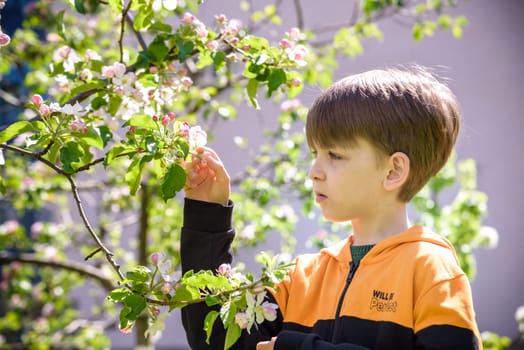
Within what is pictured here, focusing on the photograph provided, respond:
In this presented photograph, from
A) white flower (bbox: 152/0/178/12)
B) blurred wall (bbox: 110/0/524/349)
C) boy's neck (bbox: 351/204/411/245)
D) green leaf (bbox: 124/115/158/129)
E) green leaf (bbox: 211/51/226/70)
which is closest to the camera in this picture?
green leaf (bbox: 124/115/158/129)

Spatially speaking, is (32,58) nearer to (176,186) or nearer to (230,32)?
(230,32)

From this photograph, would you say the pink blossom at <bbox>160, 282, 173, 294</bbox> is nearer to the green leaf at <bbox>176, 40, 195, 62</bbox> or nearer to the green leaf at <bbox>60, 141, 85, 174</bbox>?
the green leaf at <bbox>60, 141, 85, 174</bbox>

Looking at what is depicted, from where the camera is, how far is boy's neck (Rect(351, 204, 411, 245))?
143 cm

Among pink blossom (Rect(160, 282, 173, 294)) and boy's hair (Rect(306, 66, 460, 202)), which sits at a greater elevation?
boy's hair (Rect(306, 66, 460, 202))

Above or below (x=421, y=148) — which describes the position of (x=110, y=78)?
above

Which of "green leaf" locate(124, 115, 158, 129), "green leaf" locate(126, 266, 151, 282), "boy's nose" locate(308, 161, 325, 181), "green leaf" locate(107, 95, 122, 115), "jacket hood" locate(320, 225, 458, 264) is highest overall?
"green leaf" locate(107, 95, 122, 115)

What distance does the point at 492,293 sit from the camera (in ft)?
19.7

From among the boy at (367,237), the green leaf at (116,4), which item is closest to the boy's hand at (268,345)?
the boy at (367,237)

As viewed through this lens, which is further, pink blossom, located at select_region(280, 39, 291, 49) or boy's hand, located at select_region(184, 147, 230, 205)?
pink blossom, located at select_region(280, 39, 291, 49)

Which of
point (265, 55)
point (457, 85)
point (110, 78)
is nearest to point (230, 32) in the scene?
point (265, 55)

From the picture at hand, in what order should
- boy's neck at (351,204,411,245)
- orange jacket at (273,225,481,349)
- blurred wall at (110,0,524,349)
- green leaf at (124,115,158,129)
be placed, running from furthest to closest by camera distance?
1. blurred wall at (110,0,524,349)
2. boy's neck at (351,204,411,245)
3. green leaf at (124,115,158,129)
4. orange jacket at (273,225,481,349)

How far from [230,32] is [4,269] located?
3144mm

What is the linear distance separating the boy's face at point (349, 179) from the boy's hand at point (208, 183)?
0.69 feet

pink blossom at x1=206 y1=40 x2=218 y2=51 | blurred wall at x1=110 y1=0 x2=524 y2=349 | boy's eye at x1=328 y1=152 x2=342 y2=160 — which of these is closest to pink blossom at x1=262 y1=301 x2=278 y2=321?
boy's eye at x1=328 y1=152 x2=342 y2=160
